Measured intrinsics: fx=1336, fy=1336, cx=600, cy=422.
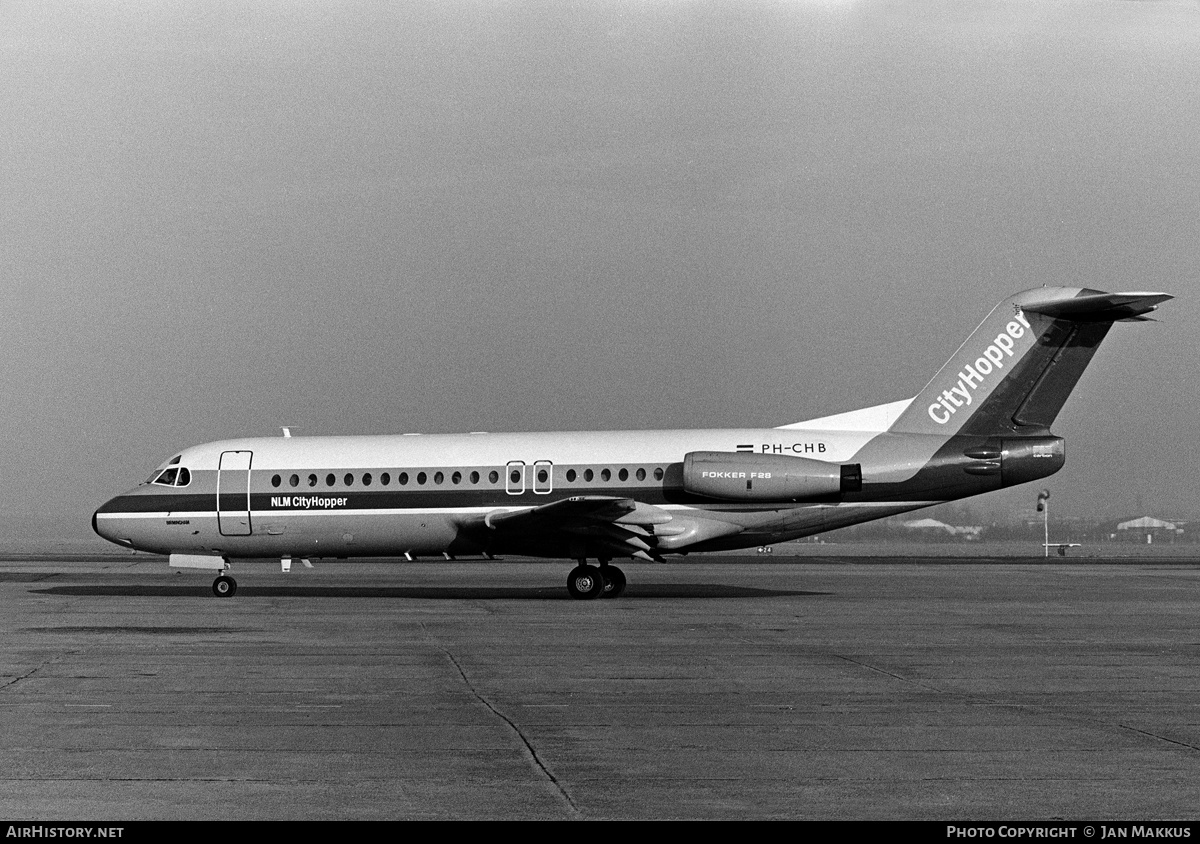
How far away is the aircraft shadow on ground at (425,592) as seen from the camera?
2714 centimetres

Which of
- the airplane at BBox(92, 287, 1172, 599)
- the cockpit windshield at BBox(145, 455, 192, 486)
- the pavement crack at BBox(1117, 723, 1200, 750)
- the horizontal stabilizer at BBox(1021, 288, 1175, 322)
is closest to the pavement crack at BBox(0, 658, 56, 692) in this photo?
the pavement crack at BBox(1117, 723, 1200, 750)

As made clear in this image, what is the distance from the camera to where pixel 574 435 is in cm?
2661

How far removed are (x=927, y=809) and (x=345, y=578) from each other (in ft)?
95.4

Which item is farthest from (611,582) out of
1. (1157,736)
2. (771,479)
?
(1157,736)

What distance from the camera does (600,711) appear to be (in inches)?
450

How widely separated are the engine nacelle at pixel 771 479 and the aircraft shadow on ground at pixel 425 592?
2662mm

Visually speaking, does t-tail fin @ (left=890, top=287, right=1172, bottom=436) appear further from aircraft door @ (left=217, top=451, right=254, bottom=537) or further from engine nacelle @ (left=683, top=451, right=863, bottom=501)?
aircraft door @ (left=217, top=451, right=254, bottom=537)

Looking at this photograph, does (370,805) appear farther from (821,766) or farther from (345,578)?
(345,578)

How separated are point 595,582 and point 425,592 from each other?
15.4ft

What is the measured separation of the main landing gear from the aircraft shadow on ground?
29 centimetres

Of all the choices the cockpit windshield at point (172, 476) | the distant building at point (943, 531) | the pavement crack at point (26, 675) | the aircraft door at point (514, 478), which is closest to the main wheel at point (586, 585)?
the aircraft door at point (514, 478)

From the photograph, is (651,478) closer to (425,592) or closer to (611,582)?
(611,582)

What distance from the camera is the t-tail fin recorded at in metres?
25.3
